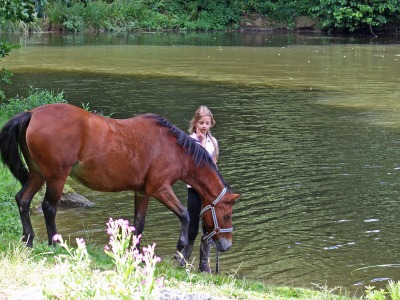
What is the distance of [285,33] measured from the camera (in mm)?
41406

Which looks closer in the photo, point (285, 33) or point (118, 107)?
point (118, 107)

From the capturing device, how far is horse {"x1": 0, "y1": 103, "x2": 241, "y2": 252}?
6762mm

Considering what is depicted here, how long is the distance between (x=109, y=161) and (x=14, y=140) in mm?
883

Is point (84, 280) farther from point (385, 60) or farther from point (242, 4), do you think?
point (242, 4)

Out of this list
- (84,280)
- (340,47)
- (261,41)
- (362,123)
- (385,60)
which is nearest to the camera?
(84,280)

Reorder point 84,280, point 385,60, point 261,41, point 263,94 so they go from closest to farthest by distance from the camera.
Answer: point 84,280 < point 263,94 < point 385,60 < point 261,41

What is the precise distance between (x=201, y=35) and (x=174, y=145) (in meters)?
33.1

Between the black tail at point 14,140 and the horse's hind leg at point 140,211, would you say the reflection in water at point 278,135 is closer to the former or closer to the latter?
the horse's hind leg at point 140,211

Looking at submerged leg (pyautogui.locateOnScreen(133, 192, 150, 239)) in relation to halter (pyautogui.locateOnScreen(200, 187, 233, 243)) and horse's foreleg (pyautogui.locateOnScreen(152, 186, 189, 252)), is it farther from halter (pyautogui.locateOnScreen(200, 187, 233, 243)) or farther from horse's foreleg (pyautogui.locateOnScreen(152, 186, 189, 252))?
halter (pyautogui.locateOnScreen(200, 187, 233, 243))

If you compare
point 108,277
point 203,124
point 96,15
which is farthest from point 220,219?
point 96,15

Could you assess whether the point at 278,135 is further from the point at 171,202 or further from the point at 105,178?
the point at 105,178

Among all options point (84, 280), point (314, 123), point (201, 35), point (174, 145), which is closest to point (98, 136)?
point (174, 145)

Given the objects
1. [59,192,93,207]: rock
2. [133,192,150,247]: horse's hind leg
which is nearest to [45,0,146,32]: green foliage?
[59,192,93,207]: rock

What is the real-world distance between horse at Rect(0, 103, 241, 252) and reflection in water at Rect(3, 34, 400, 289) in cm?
95
